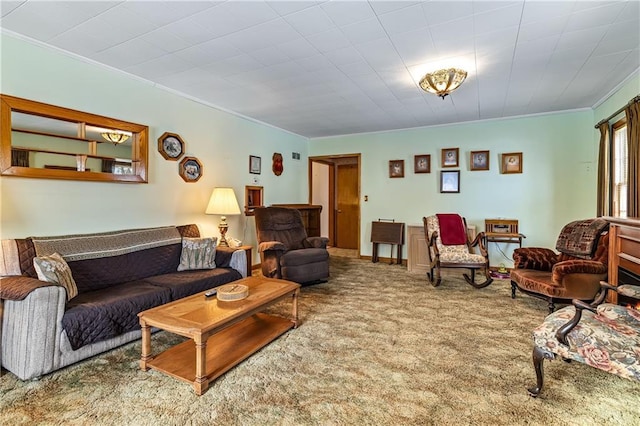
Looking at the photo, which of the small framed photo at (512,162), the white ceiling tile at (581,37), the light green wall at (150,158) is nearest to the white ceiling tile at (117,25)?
the light green wall at (150,158)

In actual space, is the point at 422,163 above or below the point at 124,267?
above

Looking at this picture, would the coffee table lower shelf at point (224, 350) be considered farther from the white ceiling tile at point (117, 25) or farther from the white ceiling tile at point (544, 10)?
the white ceiling tile at point (544, 10)

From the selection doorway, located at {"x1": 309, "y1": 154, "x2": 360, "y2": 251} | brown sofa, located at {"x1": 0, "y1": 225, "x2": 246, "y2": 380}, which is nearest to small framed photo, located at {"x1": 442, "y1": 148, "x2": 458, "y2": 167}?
doorway, located at {"x1": 309, "y1": 154, "x2": 360, "y2": 251}

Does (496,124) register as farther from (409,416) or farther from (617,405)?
(409,416)

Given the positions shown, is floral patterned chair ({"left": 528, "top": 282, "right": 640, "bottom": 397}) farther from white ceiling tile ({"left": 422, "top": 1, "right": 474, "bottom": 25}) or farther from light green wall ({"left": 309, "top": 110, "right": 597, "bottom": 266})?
light green wall ({"left": 309, "top": 110, "right": 597, "bottom": 266})

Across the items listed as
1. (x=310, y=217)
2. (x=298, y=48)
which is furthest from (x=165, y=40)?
(x=310, y=217)

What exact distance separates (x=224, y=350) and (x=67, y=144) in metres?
2.35

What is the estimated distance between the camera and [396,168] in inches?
221

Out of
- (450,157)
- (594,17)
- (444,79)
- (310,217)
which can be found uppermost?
(594,17)

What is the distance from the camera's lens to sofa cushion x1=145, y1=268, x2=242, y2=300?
2.72 meters

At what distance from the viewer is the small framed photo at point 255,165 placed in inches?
194

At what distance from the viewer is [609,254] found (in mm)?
2684

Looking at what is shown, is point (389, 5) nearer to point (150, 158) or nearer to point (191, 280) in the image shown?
point (191, 280)

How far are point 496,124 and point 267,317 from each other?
446 centimetres
